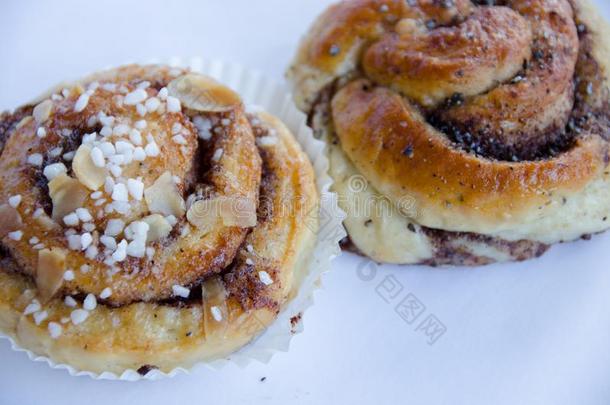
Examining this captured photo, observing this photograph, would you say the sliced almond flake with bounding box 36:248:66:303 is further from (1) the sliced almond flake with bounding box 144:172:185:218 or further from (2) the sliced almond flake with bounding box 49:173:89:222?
(1) the sliced almond flake with bounding box 144:172:185:218

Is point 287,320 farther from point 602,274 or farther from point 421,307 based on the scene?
point 602,274

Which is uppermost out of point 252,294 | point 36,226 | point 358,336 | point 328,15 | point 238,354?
point 328,15

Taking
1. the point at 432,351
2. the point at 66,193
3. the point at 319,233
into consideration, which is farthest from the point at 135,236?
the point at 432,351

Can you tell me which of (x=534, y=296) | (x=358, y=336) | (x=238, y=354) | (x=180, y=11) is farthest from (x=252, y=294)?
(x=180, y=11)

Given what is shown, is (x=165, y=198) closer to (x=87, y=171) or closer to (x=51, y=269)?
(x=87, y=171)

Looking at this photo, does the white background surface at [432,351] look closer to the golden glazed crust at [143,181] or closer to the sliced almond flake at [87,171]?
the golden glazed crust at [143,181]
